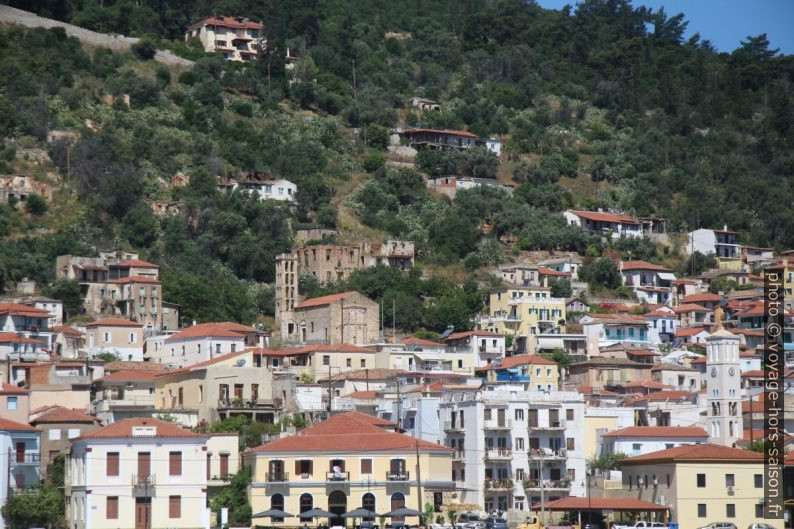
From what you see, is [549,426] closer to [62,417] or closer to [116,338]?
[62,417]

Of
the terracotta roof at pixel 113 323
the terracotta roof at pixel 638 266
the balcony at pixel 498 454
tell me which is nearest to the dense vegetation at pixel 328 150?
the terracotta roof at pixel 638 266

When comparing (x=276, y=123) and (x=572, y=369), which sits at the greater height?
(x=276, y=123)

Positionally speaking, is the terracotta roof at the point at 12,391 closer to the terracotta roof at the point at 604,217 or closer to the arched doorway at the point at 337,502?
the arched doorway at the point at 337,502

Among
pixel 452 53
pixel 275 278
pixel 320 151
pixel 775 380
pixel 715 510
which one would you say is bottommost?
pixel 715 510

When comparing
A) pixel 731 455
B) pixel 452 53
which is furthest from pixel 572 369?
pixel 452 53

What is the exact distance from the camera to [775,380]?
95.8m

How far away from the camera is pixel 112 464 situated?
6856 centimetres

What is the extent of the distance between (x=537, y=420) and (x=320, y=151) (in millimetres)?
78192

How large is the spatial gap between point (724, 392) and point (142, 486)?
33.6 m

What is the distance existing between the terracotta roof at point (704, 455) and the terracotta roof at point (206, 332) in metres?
37.9

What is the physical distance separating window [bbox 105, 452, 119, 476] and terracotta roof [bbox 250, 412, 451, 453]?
695cm

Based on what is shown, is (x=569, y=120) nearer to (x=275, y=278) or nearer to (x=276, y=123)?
(x=276, y=123)

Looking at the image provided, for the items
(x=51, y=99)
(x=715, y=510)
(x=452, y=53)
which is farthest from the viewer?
(x=452, y=53)

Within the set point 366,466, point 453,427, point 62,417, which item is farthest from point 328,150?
point 366,466
